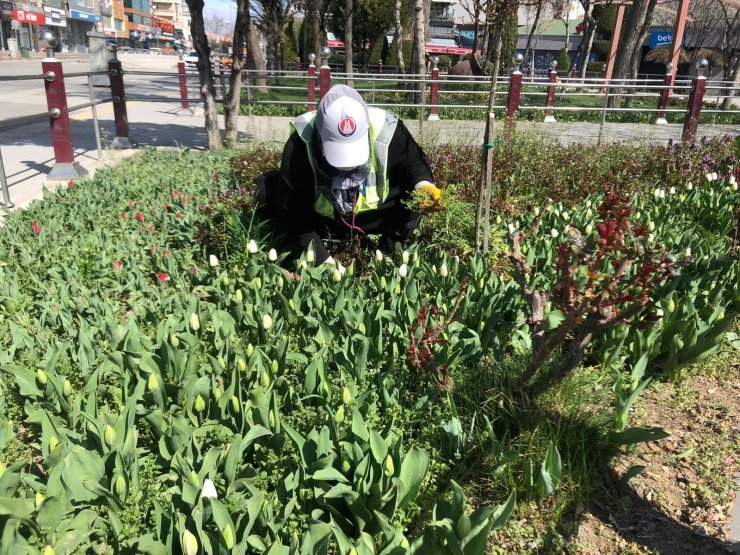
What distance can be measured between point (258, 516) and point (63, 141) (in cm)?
607

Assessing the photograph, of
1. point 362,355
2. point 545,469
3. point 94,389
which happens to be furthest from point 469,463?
point 94,389

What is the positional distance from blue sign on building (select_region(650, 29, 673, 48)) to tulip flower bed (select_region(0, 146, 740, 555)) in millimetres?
34038

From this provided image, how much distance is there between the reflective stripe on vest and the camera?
11.6 feet

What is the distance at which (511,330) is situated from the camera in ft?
8.89

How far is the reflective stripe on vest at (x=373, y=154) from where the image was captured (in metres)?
3.53

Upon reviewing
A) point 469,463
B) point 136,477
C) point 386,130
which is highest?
point 386,130

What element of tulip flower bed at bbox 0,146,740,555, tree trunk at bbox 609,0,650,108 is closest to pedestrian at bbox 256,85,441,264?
tulip flower bed at bbox 0,146,740,555

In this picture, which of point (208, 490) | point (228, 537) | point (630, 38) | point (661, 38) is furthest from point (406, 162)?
point (661, 38)

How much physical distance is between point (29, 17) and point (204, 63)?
50.1m

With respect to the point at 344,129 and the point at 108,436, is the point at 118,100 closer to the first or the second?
the point at 344,129

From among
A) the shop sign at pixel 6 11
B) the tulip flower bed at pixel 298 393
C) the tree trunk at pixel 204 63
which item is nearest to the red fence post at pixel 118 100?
the tree trunk at pixel 204 63

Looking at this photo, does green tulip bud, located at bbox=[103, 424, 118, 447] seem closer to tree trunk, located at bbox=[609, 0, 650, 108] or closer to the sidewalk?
the sidewalk

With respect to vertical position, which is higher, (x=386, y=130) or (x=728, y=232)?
(x=386, y=130)

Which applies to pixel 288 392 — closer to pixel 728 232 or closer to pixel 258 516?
pixel 258 516
